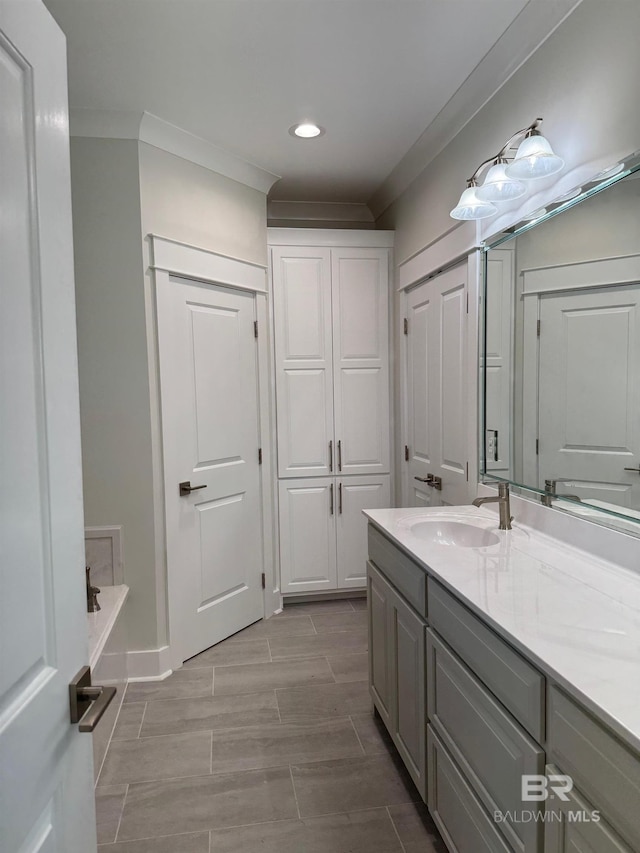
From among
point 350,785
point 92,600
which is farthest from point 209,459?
point 350,785

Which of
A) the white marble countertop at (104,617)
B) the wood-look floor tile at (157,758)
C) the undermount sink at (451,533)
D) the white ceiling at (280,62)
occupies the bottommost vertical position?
the wood-look floor tile at (157,758)

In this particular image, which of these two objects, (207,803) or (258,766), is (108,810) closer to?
(207,803)

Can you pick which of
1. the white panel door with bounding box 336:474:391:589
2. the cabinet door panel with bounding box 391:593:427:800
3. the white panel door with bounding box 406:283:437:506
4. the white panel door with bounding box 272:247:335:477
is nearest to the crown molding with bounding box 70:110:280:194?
the white panel door with bounding box 272:247:335:477

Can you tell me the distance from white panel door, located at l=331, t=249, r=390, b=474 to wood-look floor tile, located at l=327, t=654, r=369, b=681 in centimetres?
118

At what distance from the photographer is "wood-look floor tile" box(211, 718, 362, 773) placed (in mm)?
2111

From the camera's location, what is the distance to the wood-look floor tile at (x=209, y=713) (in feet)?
7.68

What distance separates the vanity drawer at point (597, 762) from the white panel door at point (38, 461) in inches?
33.4

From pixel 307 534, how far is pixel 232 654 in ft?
3.00

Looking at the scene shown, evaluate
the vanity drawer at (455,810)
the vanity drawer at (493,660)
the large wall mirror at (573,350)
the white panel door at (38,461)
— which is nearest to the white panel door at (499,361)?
the large wall mirror at (573,350)

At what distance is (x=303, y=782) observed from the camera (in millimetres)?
1994

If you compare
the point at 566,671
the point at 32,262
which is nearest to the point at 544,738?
the point at 566,671

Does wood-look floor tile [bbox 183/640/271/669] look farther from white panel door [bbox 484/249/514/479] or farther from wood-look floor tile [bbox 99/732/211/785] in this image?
white panel door [bbox 484/249/514/479]

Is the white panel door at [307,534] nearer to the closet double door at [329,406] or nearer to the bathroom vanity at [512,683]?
the closet double door at [329,406]

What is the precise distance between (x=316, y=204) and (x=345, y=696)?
3.19m
